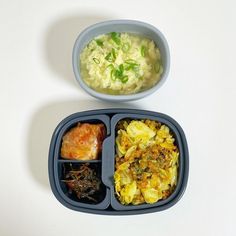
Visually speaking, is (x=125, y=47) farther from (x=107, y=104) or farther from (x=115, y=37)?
(x=107, y=104)

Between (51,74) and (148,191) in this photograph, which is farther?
(51,74)

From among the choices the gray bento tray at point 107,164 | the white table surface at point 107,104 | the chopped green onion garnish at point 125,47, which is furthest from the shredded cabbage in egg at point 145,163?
the chopped green onion garnish at point 125,47

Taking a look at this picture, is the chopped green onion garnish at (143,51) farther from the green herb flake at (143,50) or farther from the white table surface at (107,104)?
the white table surface at (107,104)

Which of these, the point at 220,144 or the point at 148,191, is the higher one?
the point at 220,144

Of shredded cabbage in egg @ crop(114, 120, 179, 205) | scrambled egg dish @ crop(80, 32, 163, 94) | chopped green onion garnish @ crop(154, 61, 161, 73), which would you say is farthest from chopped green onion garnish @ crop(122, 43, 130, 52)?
shredded cabbage in egg @ crop(114, 120, 179, 205)

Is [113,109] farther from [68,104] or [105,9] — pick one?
[105,9]

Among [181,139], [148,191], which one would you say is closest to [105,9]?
[181,139]
